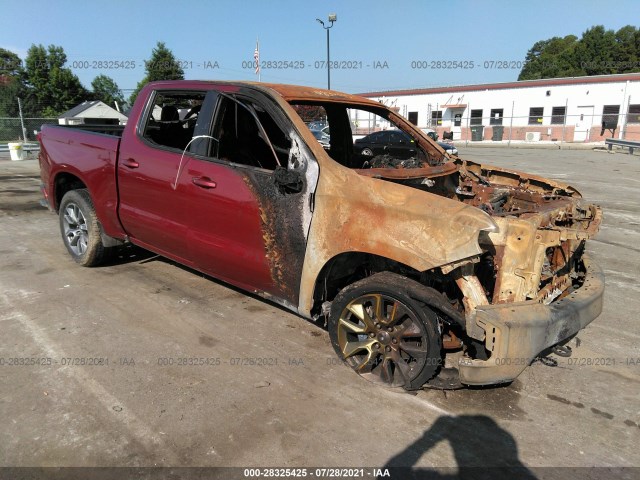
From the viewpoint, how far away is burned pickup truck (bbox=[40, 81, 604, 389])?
270 centimetres

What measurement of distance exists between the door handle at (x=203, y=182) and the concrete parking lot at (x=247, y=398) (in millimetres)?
1197

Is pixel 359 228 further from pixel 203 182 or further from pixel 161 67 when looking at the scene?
pixel 161 67

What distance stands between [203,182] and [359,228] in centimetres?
141

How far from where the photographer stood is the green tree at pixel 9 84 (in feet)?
104

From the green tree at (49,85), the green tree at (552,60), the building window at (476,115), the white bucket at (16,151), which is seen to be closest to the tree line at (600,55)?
the green tree at (552,60)

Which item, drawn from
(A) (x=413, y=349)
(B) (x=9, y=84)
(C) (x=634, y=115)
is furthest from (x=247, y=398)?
(B) (x=9, y=84)

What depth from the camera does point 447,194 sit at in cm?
410

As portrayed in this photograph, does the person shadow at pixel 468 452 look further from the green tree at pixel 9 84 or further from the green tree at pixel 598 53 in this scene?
the green tree at pixel 598 53

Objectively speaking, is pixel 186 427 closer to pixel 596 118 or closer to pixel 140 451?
pixel 140 451

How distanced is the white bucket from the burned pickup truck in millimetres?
17369

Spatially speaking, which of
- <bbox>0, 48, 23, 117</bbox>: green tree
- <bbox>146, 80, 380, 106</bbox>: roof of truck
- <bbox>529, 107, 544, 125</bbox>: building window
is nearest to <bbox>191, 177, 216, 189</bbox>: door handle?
<bbox>146, 80, 380, 106</bbox>: roof of truck

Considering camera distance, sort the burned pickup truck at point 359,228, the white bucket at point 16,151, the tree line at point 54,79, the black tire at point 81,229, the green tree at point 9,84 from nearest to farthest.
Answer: the burned pickup truck at point 359,228
the black tire at point 81,229
the white bucket at point 16,151
the green tree at point 9,84
the tree line at point 54,79

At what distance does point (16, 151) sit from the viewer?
62.5 ft

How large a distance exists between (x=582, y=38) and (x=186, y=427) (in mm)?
79432
